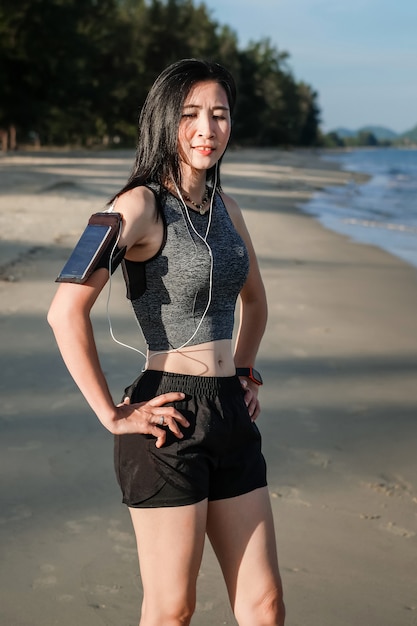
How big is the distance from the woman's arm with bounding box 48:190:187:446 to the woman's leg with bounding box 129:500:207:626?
7.7 inches

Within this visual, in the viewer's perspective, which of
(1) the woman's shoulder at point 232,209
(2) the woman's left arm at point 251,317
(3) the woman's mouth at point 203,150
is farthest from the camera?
(2) the woman's left arm at point 251,317

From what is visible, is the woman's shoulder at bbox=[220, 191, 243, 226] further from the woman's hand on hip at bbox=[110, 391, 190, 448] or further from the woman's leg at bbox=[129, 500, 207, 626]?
the woman's leg at bbox=[129, 500, 207, 626]

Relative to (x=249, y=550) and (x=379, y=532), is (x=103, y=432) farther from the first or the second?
(x=249, y=550)

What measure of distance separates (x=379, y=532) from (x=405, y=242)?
471 inches

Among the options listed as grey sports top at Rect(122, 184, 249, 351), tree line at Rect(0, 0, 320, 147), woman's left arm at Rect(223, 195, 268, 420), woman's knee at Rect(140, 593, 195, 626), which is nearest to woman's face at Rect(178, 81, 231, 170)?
grey sports top at Rect(122, 184, 249, 351)

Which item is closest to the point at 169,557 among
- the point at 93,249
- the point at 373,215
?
the point at 93,249

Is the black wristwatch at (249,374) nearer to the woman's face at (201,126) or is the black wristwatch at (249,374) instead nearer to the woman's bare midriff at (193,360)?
the woman's bare midriff at (193,360)

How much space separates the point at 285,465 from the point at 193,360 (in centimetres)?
238

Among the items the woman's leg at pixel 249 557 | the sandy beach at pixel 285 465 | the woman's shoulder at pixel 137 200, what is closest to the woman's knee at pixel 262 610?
the woman's leg at pixel 249 557

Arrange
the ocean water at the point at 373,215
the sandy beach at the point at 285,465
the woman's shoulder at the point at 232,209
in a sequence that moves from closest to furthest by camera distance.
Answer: the woman's shoulder at the point at 232,209 < the sandy beach at the point at 285,465 < the ocean water at the point at 373,215

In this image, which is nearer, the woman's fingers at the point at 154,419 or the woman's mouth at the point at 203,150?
the woman's fingers at the point at 154,419

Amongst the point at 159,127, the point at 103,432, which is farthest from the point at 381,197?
the point at 159,127

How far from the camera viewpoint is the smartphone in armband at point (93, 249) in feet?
7.39

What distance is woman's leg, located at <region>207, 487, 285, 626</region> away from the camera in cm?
238
